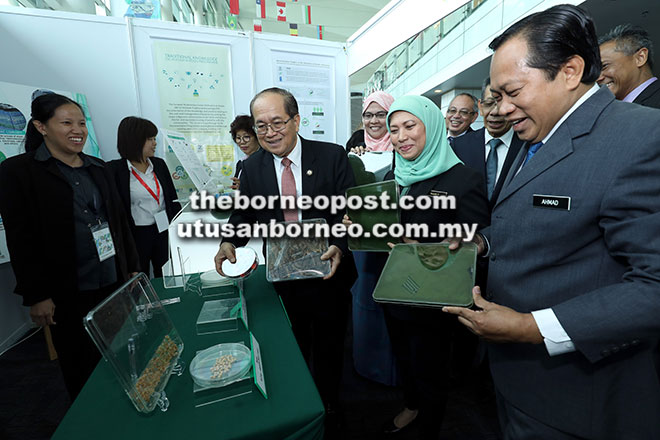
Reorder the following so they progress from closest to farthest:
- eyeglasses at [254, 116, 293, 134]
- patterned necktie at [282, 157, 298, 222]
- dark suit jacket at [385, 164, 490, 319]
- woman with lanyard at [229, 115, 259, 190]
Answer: dark suit jacket at [385, 164, 490, 319]
eyeglasses at [254, 116, 293, 134]
patterned necktie at [282, 157, 298, 222]
woman with lanyard at [229, 115, 259, 190]

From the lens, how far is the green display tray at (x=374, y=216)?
51.5 inches

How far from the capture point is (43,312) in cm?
151

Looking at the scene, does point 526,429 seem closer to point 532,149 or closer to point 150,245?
point 532,149

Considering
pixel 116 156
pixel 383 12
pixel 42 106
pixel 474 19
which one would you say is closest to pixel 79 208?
pixel 42 106

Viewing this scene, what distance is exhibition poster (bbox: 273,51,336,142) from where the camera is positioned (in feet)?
10.8

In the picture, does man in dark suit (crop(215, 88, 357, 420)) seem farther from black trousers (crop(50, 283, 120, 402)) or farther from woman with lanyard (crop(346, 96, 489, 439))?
black trousers (crop(50, 283, 120, 402))

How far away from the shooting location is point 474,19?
642 cm

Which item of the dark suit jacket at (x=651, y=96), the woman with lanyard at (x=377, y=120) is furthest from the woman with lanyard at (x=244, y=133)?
the dark suit jacket at (x=651, y=96)

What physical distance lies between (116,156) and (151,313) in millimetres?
2658

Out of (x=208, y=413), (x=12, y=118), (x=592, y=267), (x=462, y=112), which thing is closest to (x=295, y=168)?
(x=208, y=413)

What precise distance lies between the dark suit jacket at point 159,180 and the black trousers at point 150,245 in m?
0.09

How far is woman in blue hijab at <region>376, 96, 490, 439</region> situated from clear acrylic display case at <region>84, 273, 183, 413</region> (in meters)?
0.96

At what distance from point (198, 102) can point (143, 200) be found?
115 centimetres

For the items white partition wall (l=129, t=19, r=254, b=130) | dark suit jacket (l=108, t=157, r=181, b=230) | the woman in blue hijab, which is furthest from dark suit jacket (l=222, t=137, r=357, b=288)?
white partition wall (l=129, t=19, r=254, b=130)
